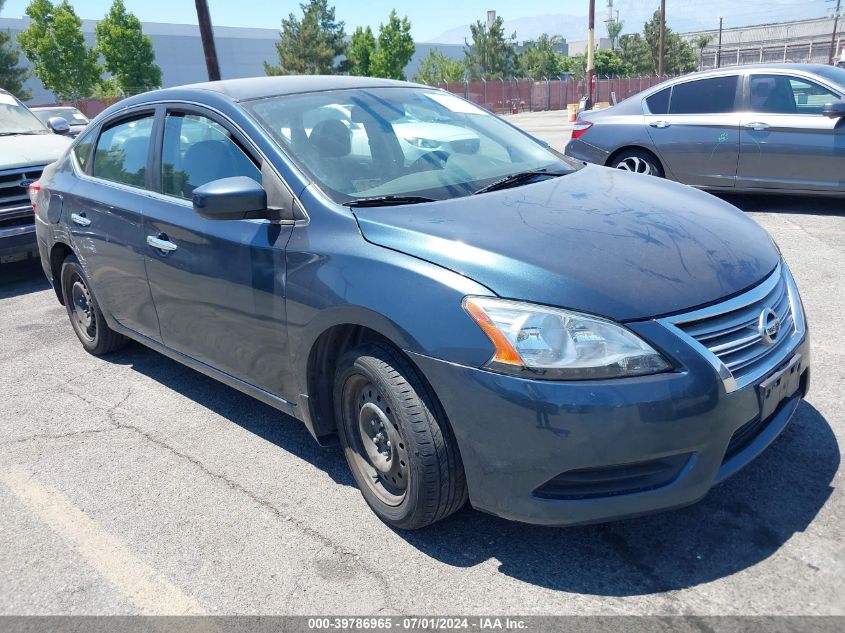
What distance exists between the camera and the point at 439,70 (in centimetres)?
7450

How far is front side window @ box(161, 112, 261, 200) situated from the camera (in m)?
3.45

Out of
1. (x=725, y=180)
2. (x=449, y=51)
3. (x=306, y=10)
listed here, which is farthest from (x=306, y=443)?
(x=449, y=51)

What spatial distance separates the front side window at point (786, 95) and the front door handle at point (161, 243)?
655 cm

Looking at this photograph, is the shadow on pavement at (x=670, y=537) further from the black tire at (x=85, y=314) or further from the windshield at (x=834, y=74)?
the windshield at (x=834, y=74)

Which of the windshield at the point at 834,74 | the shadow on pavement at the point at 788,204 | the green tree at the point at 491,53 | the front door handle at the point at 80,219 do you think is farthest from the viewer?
the green tree at the point at 491,53

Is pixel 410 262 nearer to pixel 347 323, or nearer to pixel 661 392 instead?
pixel 347 323

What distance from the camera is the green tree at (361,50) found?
62594mm

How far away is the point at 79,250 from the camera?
4.69 metres

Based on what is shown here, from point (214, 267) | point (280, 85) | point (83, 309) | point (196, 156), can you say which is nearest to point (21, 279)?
point (83, 309)

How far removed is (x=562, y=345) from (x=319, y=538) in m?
1.28

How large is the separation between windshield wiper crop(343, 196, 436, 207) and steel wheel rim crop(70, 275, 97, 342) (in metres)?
2.66

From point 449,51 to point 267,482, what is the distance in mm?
99063

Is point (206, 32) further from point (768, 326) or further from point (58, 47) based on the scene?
point (58, 47)

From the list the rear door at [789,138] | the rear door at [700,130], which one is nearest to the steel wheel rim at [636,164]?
the rear door at [700,130]
